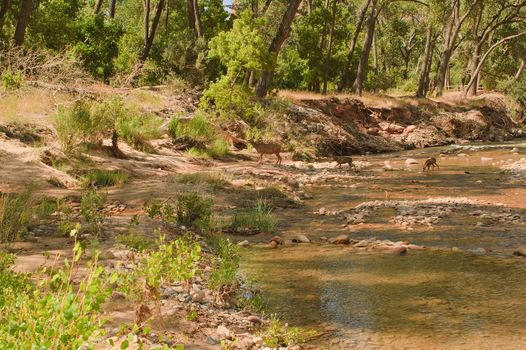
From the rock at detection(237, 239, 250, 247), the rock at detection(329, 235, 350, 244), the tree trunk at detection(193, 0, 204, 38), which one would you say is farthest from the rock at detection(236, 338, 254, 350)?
the tree trunk at detection(193, 0, 204, 38)

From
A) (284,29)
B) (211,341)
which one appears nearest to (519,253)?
(211,341)

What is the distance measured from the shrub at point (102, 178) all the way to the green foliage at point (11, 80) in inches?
196

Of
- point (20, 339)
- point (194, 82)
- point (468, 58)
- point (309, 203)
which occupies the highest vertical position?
point (468, 58)

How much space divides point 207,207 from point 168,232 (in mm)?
1341

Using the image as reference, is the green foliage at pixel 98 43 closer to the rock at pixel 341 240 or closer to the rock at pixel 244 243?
the rock at pixel 244 243

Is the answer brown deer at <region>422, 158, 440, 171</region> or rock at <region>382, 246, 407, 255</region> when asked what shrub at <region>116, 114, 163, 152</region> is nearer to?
brown deer at <region>422, 158, 440, 171</region>

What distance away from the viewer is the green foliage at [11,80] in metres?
16.7

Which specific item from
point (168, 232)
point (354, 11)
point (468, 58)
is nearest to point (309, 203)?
point (168, 232)

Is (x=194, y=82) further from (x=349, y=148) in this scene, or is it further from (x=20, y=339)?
(x=20, y=339)

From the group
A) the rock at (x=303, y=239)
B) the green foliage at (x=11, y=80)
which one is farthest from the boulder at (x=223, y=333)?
the green foliage at (x=11, y=80)

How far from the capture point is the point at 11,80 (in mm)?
16891

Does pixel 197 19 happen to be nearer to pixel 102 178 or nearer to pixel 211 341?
pixel 102 178

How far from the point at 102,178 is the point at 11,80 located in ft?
18.7

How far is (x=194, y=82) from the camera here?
2695cm
